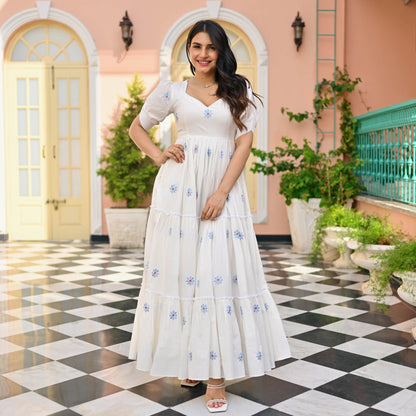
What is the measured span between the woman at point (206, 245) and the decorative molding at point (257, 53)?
5346 mm

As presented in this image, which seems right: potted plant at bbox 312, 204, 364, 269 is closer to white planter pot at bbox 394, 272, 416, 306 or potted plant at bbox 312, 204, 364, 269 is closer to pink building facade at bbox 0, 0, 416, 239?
pink building facade at bbox 0, 0, 416, 239

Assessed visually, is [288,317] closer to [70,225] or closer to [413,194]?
[413,194]

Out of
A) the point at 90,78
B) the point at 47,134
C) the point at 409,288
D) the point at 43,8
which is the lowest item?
the point at 409,288

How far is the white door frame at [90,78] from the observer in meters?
7.98

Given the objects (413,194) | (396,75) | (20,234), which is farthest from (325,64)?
(20,234)

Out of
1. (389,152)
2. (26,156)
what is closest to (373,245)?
(389,152)

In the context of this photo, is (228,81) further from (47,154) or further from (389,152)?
(47,154)

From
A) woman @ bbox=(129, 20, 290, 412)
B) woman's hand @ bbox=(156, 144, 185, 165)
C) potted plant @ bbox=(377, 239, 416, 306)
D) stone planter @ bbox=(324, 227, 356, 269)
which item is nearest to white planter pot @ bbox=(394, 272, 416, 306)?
potted plant @ bbox=(377, 239, 416, 306)

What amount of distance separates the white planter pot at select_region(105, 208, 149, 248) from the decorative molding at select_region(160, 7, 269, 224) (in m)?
1.08

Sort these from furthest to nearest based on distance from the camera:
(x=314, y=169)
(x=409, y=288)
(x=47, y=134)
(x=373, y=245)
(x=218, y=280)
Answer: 1. (x=47, y=134)
2. (x=314, y=169)
3. (x=373, y=245)
4. (x=409, y=288)
5. (x=218, y=280)

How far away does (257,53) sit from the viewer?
26.1 feet

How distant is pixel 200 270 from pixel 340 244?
342 centimetres

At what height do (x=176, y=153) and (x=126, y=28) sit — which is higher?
(x=126, y=28)

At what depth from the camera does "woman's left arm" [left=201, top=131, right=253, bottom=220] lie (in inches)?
102
